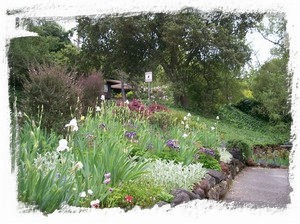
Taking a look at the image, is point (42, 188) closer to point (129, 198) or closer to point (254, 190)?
point (129, 198)

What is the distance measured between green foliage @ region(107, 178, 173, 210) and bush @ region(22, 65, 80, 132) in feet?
5.76

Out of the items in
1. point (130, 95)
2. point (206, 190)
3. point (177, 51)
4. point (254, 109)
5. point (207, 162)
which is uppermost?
point (177, 51)

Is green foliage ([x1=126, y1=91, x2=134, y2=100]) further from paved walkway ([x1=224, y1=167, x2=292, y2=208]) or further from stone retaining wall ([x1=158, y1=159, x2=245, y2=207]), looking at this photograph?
stone retaining wall ([x1=158, y1=159, x2=245, y2=207])

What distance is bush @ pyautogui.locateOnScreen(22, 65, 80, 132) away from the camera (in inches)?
182

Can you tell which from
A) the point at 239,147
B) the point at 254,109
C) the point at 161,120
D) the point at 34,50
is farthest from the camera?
the point at 254,109

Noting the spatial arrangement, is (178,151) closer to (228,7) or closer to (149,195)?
(149,195)

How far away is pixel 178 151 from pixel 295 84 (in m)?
2.81

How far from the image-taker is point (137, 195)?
3.02m

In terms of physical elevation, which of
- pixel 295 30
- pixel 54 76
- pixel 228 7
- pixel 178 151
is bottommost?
pixel 178 151

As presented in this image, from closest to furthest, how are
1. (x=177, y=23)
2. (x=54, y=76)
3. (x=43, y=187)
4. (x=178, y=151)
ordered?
1. (x=43, y=187)
2. (x=54, y=76)
3. (x=178, y=151)
4. (x=177, y=23)

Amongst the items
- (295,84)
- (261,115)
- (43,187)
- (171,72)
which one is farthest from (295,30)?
(261,115)

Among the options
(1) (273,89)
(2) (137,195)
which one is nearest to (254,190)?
(2) (137,195)

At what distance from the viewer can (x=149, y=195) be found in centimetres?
312

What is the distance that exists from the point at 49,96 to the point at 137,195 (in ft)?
7.13
